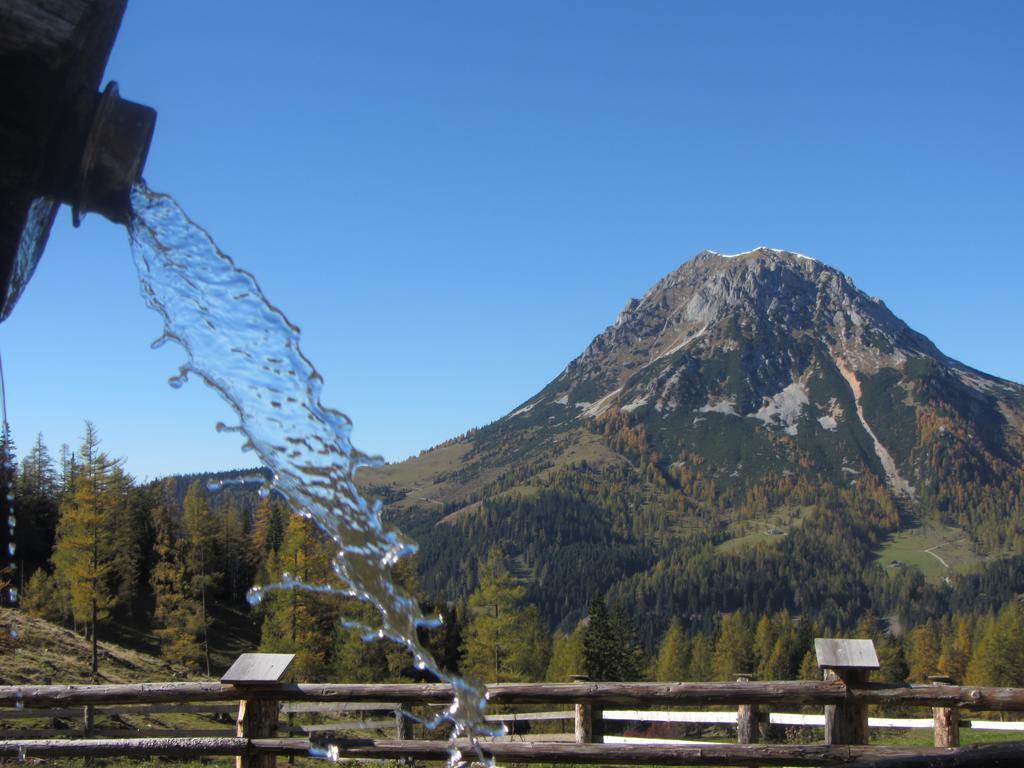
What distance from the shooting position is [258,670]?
28.0 ft

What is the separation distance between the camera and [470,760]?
8578mm

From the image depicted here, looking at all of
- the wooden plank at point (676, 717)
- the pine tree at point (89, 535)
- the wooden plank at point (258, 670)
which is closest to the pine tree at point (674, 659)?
the pine tree at point (89, 535)

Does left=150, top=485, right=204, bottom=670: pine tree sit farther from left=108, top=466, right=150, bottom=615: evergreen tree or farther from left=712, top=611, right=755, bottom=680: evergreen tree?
left=712, top=611, right=755, bottom=680: evergreen tree

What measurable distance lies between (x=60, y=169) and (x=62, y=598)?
Answer: 4898 cm

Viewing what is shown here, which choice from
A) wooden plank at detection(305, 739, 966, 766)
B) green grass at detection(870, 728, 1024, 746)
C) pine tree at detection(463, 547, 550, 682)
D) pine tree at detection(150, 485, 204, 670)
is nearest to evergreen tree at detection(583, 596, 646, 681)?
pine tree at detection(463, 547, 550, 682)

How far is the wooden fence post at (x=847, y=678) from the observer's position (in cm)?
843

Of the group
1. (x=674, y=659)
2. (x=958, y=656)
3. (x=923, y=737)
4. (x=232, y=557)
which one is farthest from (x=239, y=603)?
(x=958, y=656)

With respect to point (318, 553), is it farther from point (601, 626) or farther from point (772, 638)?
point (772, 638)

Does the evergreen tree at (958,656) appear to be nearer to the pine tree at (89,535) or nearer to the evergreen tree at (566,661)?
the evergreen tree at (566,661)

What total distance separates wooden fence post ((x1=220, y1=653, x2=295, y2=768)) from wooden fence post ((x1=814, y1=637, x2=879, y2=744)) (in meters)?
4.80

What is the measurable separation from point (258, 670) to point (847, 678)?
5.24 meters

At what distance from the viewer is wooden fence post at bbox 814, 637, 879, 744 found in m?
8.43

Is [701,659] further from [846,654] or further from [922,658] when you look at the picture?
[846,654]

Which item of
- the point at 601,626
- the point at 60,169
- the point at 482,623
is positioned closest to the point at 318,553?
the point at 482,623
